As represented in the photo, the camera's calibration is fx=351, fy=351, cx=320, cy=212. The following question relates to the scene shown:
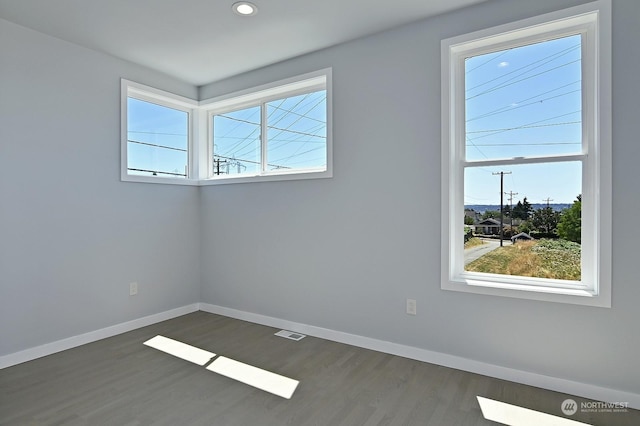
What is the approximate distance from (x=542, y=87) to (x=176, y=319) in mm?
4114

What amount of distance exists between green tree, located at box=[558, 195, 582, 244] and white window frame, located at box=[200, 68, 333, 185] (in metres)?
1.87

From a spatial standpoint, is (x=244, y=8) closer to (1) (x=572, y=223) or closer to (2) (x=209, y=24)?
(2) (x=209, y=24)

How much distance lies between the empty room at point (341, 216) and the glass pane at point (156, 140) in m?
0.03

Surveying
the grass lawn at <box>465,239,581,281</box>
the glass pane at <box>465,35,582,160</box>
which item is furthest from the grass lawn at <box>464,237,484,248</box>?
the glass pane at <box>465,35,582,160</box>

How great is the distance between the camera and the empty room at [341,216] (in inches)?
87.6

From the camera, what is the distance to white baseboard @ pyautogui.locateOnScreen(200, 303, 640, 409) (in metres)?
2.24

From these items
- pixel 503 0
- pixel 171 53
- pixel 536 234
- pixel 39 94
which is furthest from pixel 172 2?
pixel 536 234

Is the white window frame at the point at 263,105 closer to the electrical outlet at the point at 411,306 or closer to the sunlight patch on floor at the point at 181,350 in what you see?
the electrical outlet at the point at 411,306

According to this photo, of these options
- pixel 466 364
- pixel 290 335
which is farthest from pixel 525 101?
pixel 290 335

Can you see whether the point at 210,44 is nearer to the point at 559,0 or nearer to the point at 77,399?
the point at 559,0

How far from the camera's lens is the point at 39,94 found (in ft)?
9.71

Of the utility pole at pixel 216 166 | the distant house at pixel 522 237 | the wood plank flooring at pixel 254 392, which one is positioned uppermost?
the utility pole at pixel 216 166

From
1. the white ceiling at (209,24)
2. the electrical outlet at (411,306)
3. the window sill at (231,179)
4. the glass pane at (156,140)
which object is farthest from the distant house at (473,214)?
the glass pane at (156,140)

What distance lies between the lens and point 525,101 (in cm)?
260
